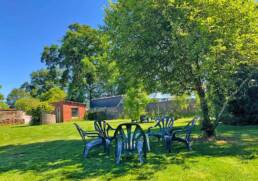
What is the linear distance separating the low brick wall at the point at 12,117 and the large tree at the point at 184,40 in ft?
63.6

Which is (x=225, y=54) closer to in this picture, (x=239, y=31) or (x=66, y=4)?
(x=239, y=31)

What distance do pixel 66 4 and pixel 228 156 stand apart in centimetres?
1885

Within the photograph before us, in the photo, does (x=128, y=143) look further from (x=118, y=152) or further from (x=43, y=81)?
(x=43, y=81)

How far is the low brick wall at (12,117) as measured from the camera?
2406 cm

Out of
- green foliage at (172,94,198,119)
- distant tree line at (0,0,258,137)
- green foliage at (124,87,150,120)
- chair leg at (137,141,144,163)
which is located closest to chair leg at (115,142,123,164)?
chair leg at (137,141,144,163)

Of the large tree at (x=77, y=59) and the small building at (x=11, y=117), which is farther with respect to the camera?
the large tree at (x=77, y=59)

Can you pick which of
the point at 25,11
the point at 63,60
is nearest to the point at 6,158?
the point at 25,11

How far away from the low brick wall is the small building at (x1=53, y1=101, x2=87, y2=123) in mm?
3698

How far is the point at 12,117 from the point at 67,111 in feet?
17.9

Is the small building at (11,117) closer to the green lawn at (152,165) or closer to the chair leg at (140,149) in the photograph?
the green lawn at (152,165)

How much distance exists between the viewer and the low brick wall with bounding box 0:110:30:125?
24.1m

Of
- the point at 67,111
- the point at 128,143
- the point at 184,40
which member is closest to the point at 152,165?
the point at 128,143

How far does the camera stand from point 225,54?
7.61 metres

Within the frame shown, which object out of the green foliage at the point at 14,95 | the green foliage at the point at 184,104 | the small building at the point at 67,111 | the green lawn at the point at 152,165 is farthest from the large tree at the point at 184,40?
the green foliage at the point at 14,95
